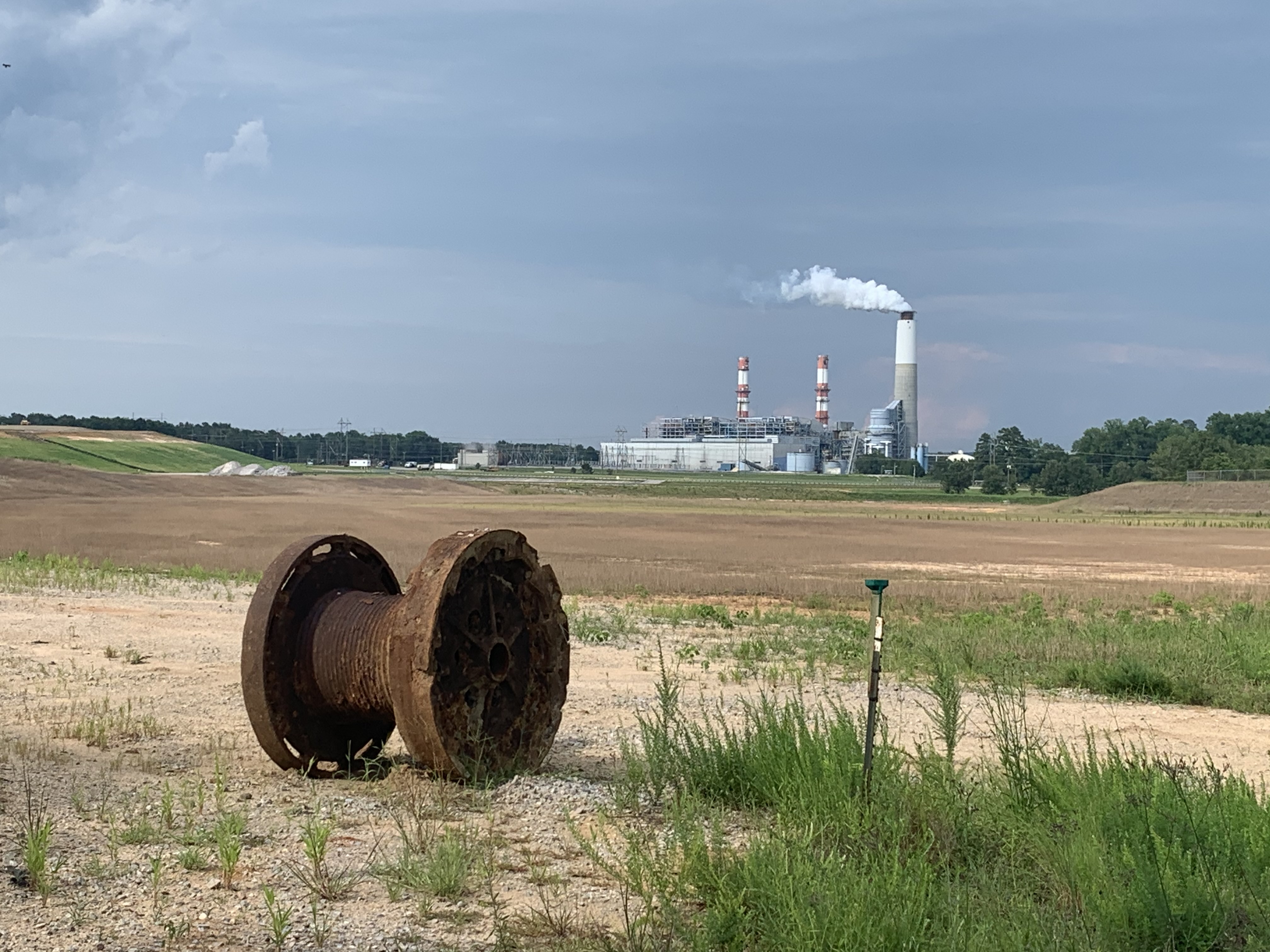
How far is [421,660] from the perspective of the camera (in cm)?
761

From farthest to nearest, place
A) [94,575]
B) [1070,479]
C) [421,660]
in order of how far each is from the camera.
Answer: [1070,479] < [94,575] < [421,660]

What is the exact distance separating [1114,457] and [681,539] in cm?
15196

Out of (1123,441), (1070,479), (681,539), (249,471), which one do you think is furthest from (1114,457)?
(681,539)

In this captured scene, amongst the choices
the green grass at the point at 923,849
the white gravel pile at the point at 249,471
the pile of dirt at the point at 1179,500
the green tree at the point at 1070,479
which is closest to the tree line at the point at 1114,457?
the green tree at the point at 1070,479

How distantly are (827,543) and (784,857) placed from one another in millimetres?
44572

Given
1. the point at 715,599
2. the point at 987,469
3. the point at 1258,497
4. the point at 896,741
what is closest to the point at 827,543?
the point at 715,599

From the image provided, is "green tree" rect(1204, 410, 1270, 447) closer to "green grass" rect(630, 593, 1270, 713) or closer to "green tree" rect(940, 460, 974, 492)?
→ "green tree" rect(940, 460, 974, 492)

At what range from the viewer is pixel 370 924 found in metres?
5.75

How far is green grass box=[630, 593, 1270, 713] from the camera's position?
47.4 feet

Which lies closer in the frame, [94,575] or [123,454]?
[94,575]

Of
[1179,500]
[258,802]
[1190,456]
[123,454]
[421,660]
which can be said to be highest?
[1190,456]

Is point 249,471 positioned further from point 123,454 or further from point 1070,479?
point 1070,479

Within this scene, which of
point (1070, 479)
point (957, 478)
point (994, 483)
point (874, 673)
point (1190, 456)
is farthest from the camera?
point (1070, 479)

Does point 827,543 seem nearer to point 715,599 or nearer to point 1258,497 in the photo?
point 715,599
